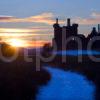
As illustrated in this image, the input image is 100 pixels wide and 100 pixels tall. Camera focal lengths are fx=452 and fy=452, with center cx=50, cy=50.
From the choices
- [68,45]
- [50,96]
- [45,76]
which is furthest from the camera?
[68,45]

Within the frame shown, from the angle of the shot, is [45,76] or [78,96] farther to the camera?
[45,76]

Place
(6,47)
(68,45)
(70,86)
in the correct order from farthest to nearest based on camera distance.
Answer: (68,45) → (6,47) → (70,86)

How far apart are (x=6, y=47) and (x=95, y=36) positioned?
1892 centimetres

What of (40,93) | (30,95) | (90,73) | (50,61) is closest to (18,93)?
(30,95)

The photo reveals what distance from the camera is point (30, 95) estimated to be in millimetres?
21781

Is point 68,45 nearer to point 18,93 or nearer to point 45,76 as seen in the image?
point 45,76

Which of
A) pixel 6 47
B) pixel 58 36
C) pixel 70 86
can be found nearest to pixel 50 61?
pixel 6 47

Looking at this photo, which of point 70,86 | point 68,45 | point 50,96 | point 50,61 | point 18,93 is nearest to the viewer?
point 18,93

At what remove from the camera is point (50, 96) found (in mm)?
22578

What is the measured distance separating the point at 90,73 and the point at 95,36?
37.4 meters

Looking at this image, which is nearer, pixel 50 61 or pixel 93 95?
pixel 93 95

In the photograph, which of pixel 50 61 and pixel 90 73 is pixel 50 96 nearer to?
pixel 90 73

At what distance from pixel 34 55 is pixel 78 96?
3405 cm

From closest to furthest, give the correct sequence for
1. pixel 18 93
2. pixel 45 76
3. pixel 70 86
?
1. pixel 18 93
2. pixel 70 86
3. pixel 45 76
